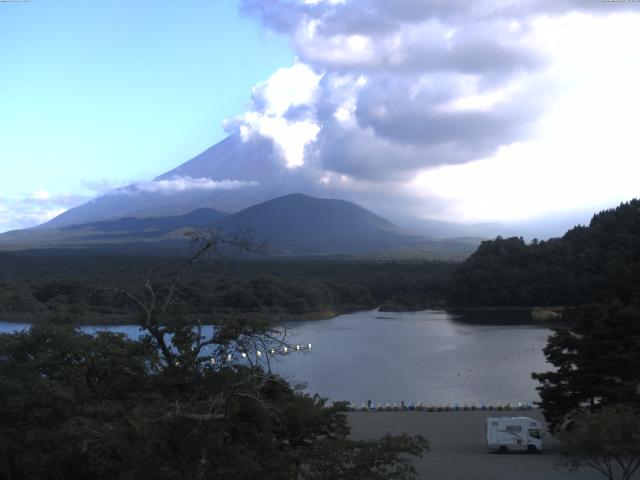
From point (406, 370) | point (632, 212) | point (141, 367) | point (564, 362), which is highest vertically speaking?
point (632, 212)

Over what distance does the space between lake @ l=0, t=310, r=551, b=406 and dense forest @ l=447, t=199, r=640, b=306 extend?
4213 millimetres

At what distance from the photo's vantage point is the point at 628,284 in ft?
61.8

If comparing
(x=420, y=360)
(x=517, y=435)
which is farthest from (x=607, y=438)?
(x=420, y=360)

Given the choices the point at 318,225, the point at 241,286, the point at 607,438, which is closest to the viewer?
the point at 607,438

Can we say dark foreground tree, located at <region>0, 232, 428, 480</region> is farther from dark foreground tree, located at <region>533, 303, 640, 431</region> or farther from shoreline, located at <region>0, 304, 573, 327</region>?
shoreline, located at <region>0, 304, 573, 327</region>

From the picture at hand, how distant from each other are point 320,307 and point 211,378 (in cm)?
3113

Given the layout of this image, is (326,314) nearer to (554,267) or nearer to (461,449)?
(554,267)

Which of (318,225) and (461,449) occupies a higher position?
(318,225)

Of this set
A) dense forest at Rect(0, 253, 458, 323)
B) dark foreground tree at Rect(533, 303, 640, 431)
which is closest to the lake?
dense forest at Rect(0, 253, 458, 323)

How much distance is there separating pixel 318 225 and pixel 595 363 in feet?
331

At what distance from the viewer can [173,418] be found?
11.6 ft

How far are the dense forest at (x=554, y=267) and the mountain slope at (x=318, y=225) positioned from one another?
4919cm

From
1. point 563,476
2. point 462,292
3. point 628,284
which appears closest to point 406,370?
point 628,284

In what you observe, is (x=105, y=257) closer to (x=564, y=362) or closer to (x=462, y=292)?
(x=462, y=292)
